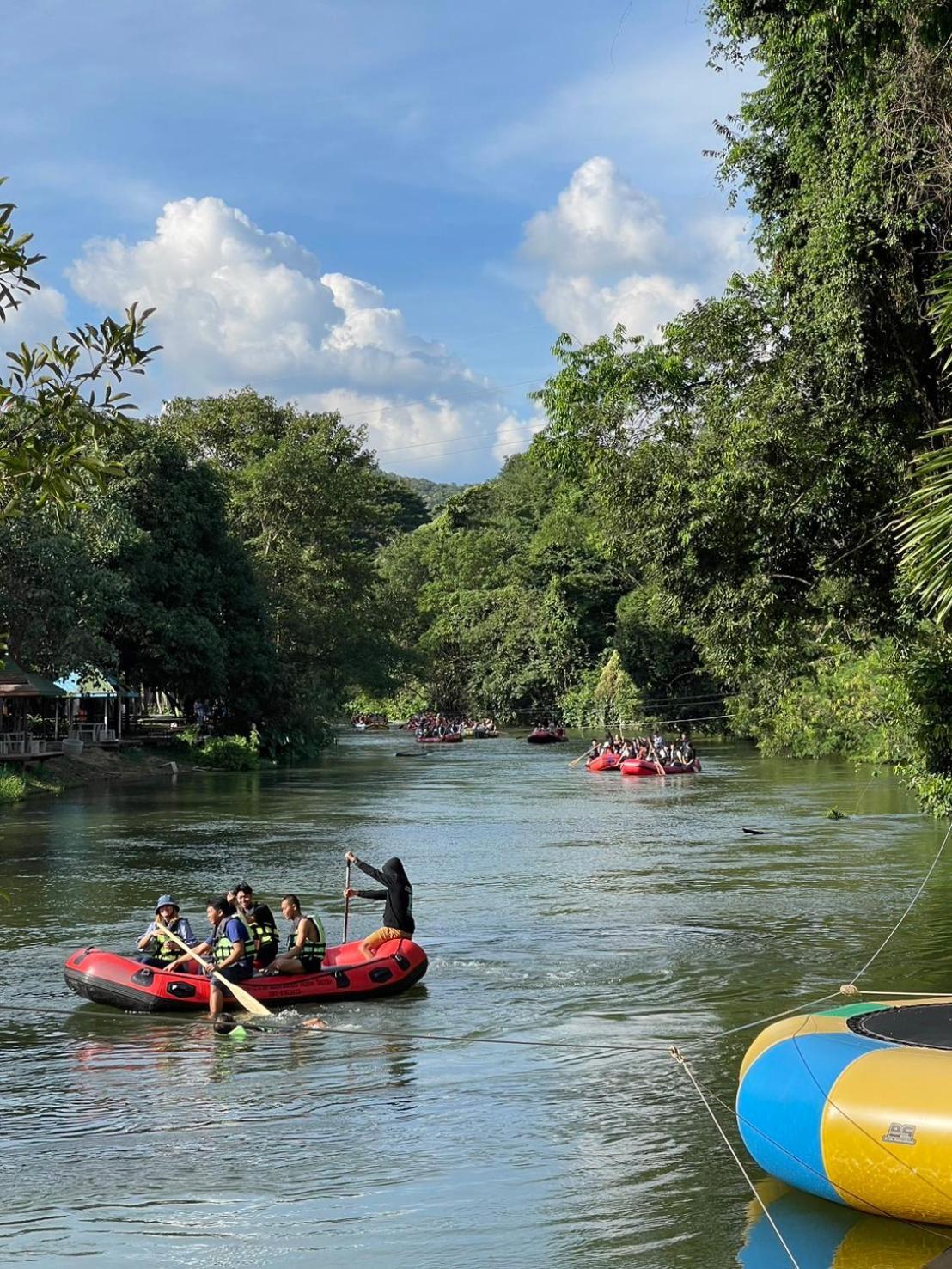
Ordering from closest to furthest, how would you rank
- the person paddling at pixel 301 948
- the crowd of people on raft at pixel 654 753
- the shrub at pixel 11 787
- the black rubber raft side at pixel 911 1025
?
the black rubber raft side at pixel 911 1025
the person paddling at pixel 301 948
the shrub at pixel 11 787
the crowd of people on raft at pixel 654 753

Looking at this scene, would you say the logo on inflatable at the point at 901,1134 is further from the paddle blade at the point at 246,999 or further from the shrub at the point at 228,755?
the shrub at the point at 228,755

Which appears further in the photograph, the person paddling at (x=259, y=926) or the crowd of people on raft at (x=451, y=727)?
the crowd of people on raft at (x=451, y=727)

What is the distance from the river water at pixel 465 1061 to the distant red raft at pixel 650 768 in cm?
1724

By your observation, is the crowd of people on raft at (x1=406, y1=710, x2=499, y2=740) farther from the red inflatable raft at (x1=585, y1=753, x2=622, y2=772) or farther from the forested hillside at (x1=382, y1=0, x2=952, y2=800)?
the forested hillside at (x1=382, y1=0, x2=952, y2=800)

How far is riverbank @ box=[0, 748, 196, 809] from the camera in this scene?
126 feet

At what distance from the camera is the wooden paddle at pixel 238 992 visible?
44.4ft

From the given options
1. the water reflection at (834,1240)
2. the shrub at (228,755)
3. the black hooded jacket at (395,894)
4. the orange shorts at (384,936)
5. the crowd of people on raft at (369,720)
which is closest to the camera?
the water reflection at (834,1240)

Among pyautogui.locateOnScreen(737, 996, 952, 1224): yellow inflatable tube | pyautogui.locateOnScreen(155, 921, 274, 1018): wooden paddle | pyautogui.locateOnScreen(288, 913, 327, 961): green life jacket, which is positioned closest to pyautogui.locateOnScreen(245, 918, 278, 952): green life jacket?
pyautogui.locateOnScreen(288, 913, 327, 961): green life jacket

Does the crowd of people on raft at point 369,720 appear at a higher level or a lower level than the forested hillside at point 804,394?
lower

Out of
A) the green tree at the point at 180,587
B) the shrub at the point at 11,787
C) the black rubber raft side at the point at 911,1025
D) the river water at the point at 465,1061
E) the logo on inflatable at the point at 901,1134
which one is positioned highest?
the green tree at the point at 180,587

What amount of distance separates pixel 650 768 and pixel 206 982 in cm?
3305

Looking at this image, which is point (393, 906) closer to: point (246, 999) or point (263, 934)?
point (263, 934)

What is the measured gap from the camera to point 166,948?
1442cm

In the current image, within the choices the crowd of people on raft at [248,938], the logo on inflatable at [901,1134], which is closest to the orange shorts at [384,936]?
the crowd of people on raft at [248,938]
